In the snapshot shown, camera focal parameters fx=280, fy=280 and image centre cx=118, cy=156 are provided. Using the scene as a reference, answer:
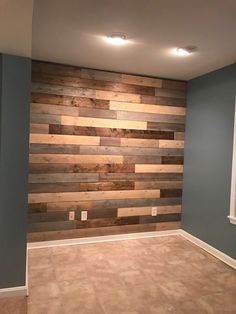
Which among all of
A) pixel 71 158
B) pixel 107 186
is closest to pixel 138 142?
pixel 107 186

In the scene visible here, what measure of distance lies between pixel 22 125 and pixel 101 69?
1651mm

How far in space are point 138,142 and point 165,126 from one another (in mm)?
475

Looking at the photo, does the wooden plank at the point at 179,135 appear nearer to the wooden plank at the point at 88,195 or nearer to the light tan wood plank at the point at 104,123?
the light tan wood plank at the point at 104,123

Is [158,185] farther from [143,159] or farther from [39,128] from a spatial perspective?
[39,128]

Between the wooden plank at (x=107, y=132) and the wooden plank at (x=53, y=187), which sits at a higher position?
the wooden plank at (x=107, y=132)

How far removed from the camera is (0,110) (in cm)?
223

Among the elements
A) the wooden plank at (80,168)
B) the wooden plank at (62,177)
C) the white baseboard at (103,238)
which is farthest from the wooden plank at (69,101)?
the white baseboard at (103,238)

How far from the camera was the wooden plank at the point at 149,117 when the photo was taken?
375cm

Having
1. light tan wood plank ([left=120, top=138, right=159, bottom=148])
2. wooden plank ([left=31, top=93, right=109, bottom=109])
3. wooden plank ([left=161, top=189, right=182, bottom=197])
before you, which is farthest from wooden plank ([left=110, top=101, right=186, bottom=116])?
wooden plank ([left=161, top=189, right=182, bottom=197])

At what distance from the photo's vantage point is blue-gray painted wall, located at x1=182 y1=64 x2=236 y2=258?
3254 millimetres

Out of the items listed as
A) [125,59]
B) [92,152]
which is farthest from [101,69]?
[92,152]

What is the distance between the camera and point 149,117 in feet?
12.7

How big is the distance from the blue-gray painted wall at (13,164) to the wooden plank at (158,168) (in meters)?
1.89

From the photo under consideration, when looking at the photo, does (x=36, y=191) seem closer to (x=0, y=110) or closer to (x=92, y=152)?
(x=92, y=152)
